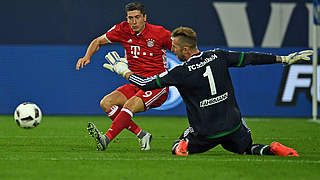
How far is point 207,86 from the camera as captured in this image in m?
7.34

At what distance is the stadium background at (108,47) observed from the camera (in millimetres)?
16328

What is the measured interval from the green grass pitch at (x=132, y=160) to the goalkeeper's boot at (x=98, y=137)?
14cm

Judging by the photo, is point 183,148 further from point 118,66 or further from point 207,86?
point 118,66

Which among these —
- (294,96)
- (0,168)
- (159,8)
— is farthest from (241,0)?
(0,168)

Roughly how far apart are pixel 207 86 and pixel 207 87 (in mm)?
11

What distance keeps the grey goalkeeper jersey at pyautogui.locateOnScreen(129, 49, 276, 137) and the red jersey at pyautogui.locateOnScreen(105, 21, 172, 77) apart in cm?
167

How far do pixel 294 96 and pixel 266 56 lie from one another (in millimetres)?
9076

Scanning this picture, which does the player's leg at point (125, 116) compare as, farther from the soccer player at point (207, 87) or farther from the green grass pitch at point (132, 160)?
the soccer player at point (207, 87)

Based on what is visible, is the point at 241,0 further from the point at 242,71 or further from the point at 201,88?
the point at 201,88

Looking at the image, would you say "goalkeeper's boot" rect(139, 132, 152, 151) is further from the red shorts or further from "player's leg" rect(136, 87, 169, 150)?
the red shorts

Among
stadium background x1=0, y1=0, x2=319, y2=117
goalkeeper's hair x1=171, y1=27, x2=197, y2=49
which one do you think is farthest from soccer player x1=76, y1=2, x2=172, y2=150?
stadium background x1=0, y1=0, x2=319, y2=117

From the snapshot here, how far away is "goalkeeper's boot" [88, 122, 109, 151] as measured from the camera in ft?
26.4

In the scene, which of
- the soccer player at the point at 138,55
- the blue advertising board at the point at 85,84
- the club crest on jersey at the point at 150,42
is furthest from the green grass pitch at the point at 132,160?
the blue advertising board at the point at 85,84

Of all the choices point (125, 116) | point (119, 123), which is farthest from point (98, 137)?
point (125, 116)
